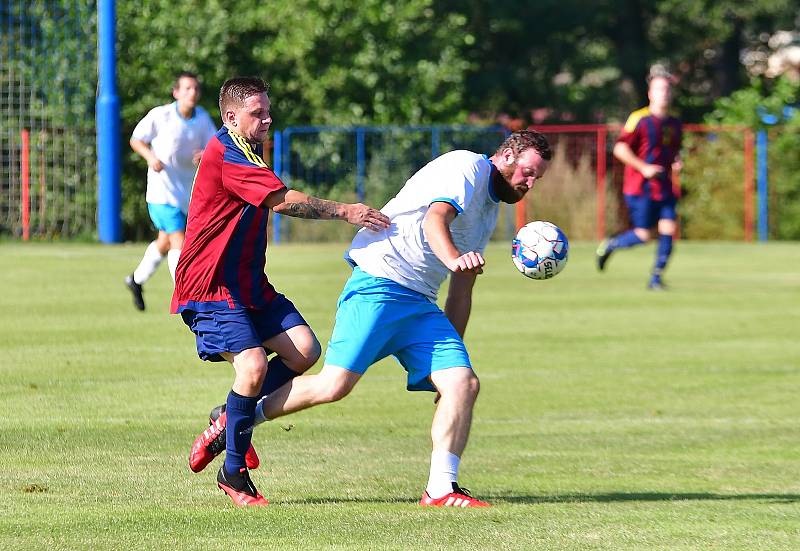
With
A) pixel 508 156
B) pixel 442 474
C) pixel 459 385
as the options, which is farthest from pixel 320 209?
pixel 442 474

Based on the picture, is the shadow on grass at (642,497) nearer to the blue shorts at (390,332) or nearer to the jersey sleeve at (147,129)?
the blue shorts at (390,332)

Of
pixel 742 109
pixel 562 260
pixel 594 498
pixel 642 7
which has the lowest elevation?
pixel 594 498

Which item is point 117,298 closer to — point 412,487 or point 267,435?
point 267,435

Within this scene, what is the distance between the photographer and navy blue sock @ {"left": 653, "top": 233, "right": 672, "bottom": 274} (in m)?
18.8

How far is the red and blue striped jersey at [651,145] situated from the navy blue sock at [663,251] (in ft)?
1.50

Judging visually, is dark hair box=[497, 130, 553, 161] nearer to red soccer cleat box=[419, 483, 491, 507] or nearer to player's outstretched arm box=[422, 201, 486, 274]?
player's outstretched arm box=[422, 201, 486, 274]

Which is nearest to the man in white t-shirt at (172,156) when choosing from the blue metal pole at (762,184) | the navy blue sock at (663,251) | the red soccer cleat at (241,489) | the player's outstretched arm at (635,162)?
the player's outstretched arm at (635,162)

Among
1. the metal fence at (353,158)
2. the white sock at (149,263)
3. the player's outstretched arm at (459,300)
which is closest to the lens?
the player's outstretched arm at (459,300)

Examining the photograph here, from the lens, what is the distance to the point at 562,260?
24.9 ft

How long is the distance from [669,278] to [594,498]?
1374 cm

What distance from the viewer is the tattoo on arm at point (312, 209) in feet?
22.5

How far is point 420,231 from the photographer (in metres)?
7.24

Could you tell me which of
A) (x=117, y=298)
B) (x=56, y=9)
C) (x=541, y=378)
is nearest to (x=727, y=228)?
(x=56, y=9)

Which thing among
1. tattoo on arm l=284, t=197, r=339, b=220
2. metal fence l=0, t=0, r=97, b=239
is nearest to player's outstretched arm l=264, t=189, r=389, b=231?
tattoo on arm l=284, t=197, r=339, b=220
